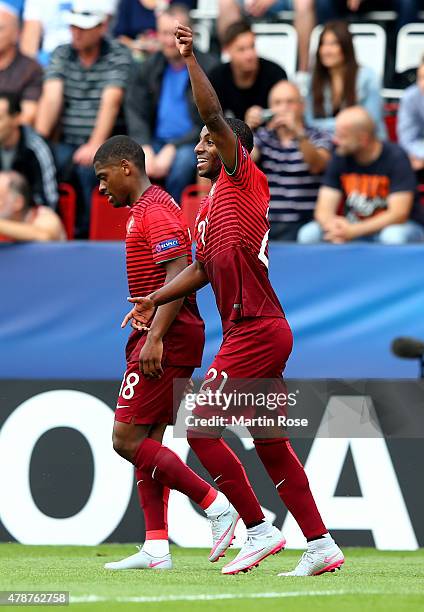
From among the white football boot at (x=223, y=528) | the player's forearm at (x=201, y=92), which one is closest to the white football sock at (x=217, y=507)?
the white football boot at (x=223, y=528)

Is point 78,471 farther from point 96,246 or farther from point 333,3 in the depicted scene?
point 333,3

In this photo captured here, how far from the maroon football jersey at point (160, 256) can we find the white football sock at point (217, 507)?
682 millimetres

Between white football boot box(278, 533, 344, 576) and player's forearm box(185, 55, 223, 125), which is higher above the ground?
player's forearm box(185, 55, 223, 125)

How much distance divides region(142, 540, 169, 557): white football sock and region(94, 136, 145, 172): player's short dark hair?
1.85 metres

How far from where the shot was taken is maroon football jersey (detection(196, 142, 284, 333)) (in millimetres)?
5867

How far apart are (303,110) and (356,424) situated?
3017 millimetres

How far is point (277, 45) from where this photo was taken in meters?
12.3

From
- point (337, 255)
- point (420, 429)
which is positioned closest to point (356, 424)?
point (420, 429)

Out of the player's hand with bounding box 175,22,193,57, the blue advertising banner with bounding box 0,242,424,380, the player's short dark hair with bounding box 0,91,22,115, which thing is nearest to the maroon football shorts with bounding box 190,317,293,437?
the player's hand with bounding box 175,22,193,57

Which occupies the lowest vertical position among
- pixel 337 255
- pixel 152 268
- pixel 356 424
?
pixel 356 424

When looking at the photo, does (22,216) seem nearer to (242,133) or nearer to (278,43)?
(242,133)

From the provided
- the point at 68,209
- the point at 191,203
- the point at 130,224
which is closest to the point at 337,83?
the point at 191,203

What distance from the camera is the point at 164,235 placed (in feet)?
20.6

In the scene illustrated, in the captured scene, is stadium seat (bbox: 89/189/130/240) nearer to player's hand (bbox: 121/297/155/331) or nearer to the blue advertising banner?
the blue advertising banner
